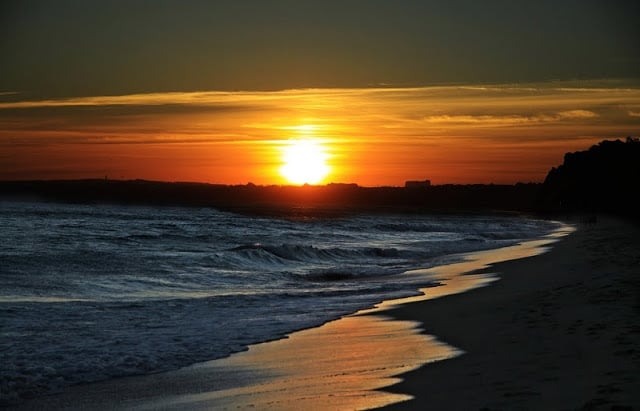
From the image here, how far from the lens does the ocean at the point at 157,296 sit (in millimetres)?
10406

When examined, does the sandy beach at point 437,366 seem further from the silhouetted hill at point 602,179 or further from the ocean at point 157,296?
the silhouetted hill at point 602,179

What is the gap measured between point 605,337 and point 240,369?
4.32 m

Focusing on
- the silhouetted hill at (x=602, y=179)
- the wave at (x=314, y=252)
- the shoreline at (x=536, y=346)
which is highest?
the silhouetted hill at (x=602, y=179)

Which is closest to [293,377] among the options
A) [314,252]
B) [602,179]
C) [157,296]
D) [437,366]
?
[437,366]

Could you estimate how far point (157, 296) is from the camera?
17.5 metres

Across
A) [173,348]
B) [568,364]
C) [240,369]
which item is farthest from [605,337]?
[173,348]

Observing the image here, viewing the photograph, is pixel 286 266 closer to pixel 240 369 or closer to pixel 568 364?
pixel 240 369

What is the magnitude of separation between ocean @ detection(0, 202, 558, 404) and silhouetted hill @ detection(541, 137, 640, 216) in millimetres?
52633

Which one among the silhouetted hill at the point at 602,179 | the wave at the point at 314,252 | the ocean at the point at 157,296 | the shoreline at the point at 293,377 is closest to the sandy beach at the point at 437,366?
the shoreline at the point at 293,377

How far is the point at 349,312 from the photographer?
1506cm

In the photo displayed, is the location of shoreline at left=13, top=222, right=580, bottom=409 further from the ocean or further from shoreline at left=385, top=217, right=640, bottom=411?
the ocean

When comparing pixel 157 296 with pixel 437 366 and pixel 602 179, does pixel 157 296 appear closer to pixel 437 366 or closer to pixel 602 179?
pixel 437 366

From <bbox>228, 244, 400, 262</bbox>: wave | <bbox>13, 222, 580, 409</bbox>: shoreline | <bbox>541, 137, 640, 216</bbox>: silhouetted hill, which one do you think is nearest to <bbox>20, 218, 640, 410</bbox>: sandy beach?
<bbox>13, 222, 580, 409</bbox>: shoreline

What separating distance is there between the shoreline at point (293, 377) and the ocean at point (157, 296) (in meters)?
0.48
